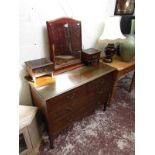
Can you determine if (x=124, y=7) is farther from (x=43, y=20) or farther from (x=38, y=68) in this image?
(x=38, y=68)

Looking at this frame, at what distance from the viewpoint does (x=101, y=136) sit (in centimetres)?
161

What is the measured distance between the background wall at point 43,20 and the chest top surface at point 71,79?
0.31m

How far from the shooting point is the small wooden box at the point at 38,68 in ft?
4.07

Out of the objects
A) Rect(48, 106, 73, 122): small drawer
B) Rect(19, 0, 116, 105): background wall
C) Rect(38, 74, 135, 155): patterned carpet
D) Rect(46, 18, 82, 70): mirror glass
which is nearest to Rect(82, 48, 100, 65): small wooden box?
Rect(46, 18, 82, 70): mirror glass

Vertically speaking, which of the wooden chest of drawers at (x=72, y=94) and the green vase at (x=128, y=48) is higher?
the green vase at (x=128, y=48)

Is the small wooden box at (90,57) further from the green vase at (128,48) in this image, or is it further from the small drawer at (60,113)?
the small drawer at (60,113)

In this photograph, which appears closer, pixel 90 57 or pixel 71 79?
pixel 71 79

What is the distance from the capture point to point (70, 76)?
55.2 inches

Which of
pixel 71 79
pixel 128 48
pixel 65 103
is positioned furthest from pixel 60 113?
pixel 128 48

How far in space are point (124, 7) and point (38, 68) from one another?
148 centimetres

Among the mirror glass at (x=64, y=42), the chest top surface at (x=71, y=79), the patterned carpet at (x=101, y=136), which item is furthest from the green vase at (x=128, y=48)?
the patterned carpet at (x=101, y=136)
